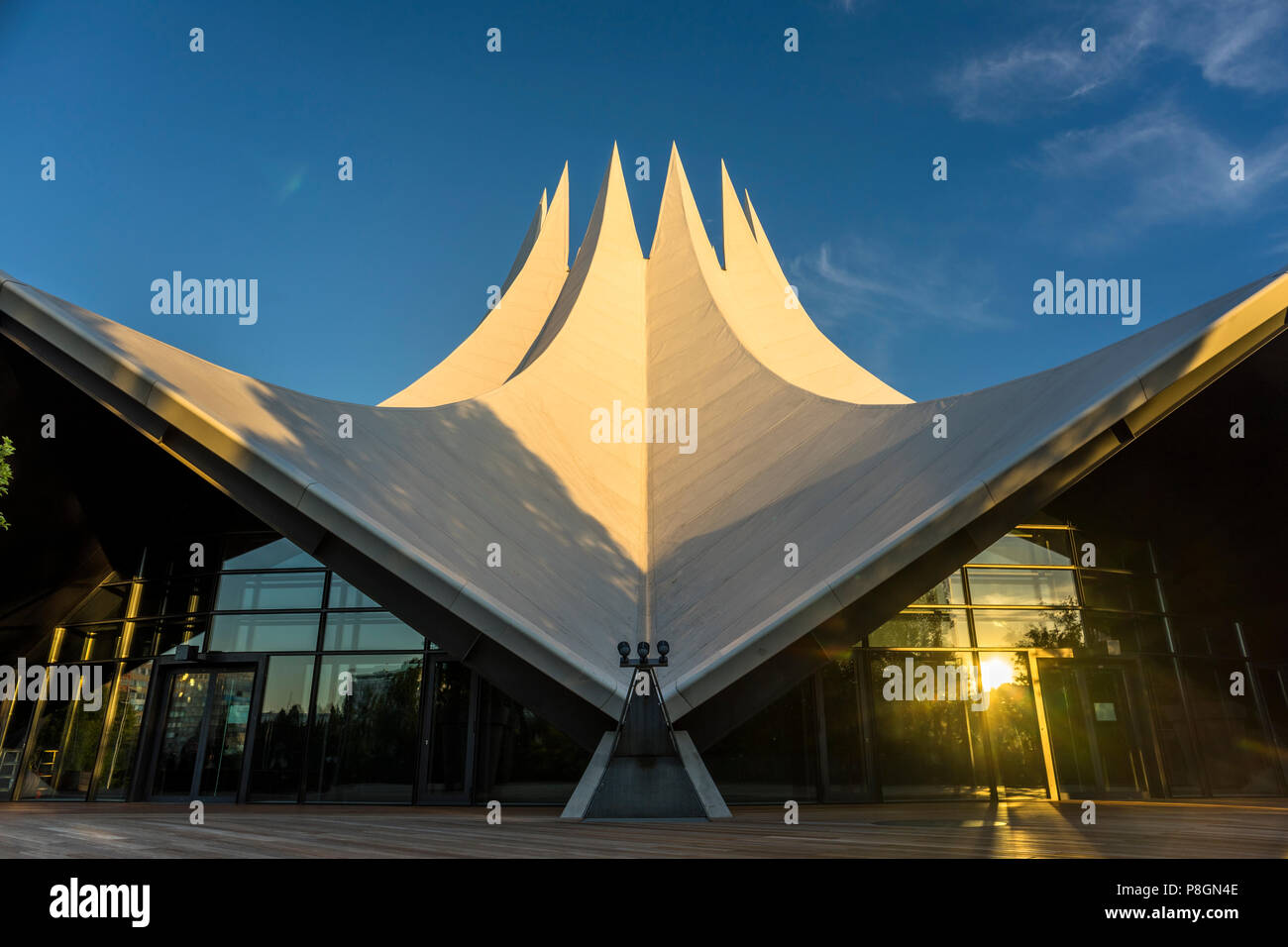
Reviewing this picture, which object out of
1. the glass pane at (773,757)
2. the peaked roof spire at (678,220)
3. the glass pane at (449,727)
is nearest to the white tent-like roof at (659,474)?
the glass pane at (773,757)

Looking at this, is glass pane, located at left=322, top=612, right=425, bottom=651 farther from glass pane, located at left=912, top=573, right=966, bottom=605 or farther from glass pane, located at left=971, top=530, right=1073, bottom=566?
glass pane, located at left=971, top=530, right=1073, bottom=566

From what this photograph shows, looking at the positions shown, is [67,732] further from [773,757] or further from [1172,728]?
[1172,728]

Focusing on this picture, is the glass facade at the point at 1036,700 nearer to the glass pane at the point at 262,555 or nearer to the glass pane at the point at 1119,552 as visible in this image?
the glass pane at the point at 1119,552

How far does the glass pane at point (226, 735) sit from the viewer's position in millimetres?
11852

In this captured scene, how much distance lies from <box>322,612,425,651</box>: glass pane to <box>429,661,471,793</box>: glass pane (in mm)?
650

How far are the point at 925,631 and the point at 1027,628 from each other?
1.87 metres

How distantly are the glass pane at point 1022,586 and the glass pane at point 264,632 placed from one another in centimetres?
1088

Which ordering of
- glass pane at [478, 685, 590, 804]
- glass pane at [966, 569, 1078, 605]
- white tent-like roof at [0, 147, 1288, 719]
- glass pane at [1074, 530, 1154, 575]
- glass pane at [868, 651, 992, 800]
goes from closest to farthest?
1. white tent-like roof at [0, 147, 1288, 719]
2. glass pane at [478, 685, 590, 804]
3. glass pane at [868, 651, 992, 800]
4. glass pane at [966, 569, 1078, 605]
5. glass pane at [1074, 530, 1154, 575]

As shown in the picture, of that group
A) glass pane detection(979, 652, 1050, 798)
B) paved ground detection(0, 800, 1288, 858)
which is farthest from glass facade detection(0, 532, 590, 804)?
glass pane detection(979, 652, 1050, 798)

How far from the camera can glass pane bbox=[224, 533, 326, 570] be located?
1288cm

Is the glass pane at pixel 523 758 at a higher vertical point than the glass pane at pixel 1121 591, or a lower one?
lower

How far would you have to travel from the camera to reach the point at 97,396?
8.50m
